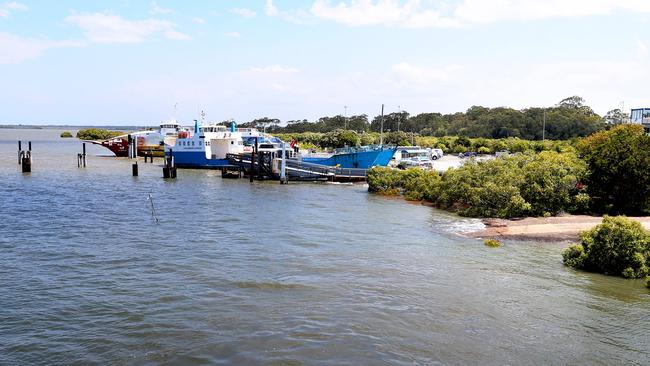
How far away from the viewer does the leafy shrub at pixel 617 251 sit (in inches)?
774

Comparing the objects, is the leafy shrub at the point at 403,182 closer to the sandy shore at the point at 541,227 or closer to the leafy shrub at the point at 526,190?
the leafy shrub at the point at 526,190

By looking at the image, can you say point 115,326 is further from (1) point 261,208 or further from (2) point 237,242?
(1) point 261,208

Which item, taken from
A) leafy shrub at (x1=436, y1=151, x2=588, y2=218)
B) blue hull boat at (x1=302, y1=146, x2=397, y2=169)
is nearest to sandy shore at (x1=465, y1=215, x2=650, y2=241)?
leafy shrub at (x1=436, y1=151, x2=588, y2=218)

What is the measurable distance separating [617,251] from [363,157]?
133 feet

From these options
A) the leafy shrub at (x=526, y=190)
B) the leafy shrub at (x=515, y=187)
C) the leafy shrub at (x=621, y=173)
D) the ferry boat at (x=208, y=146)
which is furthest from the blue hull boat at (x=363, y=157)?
the leafy shrub at (x=621, y=173)

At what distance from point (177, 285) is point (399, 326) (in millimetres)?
7402

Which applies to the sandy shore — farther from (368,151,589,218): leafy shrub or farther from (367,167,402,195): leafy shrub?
(367,167,402,195): leafy shrub

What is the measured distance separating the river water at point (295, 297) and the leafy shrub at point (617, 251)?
614 mm

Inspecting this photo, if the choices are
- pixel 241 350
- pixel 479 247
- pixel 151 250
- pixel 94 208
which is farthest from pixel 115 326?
pixel 94 208

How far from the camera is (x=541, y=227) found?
27.0 meters

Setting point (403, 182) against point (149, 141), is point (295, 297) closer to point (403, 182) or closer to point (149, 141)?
point (403, 182)

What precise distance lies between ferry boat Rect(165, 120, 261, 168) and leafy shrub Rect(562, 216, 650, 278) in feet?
170

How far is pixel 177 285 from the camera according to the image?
17.5 metres

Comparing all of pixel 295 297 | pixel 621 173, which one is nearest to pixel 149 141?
pixel 621 173
